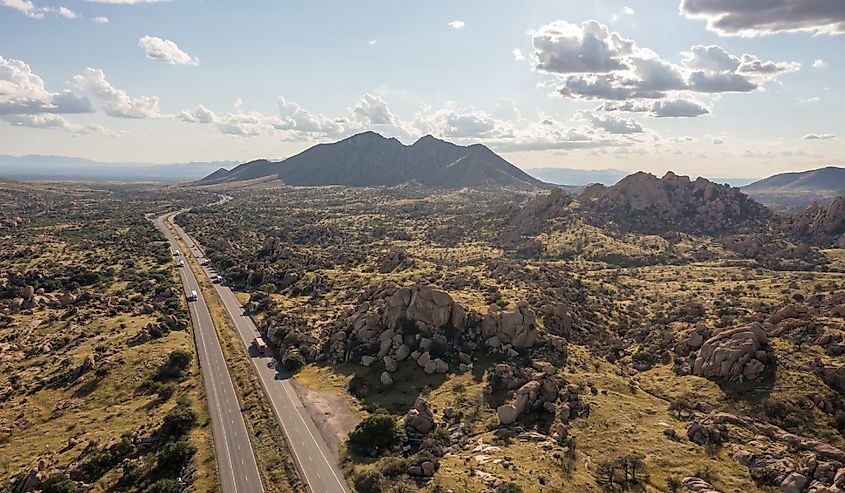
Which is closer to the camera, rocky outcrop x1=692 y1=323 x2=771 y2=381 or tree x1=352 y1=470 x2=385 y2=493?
tree x1=352 y1=470 x2=385 y2=493

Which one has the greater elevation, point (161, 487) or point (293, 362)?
point (293, 362)

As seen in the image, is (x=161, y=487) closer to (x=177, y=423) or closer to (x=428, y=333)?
(x=177, y=423)

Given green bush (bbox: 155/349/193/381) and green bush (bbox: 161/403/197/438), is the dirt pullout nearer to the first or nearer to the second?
green bush (bbox: 161/403/197/438)

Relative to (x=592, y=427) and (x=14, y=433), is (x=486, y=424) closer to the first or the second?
(x=592, y=427)

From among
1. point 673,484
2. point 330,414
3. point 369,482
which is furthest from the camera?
point 330,414

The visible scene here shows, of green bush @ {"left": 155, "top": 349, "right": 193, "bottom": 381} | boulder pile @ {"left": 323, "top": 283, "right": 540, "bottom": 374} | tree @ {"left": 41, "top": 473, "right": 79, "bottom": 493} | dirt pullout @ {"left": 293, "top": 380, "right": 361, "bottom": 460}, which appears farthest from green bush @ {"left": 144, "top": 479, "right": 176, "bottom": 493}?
boulder pile @ {"left": 323, "top": 283, "right": 540, "bottom": 374}

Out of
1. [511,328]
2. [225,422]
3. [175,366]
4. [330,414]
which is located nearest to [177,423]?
[225,422]

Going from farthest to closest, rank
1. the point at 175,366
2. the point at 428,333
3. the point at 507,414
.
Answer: the point at 175,366 < the point at 428,333 < the point at 507,414

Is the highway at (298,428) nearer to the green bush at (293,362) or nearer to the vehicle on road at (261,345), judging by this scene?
the vehicle on road at (261,345)
